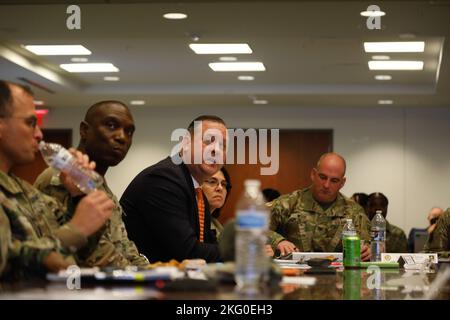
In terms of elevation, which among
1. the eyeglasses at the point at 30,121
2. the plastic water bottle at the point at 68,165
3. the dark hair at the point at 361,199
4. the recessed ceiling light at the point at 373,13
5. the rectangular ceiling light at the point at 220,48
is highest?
the rectangular ceiling light at the point at 220,48

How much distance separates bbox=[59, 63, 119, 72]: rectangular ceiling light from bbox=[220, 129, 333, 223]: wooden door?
3.03m

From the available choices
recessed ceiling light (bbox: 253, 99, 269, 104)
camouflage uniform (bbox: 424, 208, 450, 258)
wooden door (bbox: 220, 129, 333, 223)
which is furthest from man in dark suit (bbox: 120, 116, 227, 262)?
wooden door (bbox: 220, 129, 333, 223)

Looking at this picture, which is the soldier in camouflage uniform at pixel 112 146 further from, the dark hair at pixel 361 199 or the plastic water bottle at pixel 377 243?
the dark hair at pixel 361 199

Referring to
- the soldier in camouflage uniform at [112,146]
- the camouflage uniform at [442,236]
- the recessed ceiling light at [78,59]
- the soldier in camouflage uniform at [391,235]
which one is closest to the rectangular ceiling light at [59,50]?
the recessed ceiling light at [78,59]

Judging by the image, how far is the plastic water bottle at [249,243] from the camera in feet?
5.37

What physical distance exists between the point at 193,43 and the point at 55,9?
1.62 meters

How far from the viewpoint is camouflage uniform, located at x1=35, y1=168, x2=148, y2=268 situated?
227 cm

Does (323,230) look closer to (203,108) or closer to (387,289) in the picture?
(387,289)

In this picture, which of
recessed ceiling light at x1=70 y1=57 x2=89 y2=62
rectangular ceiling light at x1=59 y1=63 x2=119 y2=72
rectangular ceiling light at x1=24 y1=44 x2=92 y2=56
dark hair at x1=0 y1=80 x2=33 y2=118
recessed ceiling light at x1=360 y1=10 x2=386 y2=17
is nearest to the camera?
dark hair at x1=0 y1=80 x2=33 y2=118

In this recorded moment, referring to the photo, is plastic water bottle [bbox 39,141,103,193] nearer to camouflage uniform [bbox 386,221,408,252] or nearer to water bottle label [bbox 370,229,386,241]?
water bottle label [bbox 370,229,386,241]

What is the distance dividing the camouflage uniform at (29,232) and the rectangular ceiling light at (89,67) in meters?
6.40

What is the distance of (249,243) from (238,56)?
5989 millimetres
